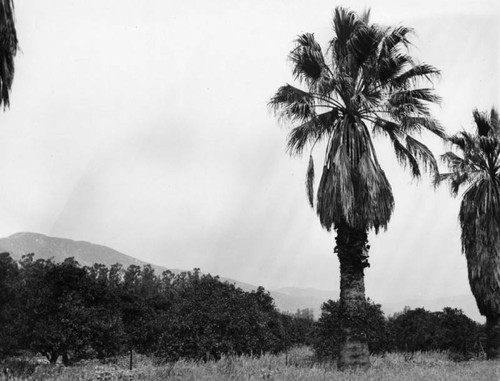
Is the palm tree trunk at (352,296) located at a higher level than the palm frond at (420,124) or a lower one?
lower

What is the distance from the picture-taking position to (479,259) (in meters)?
24.8

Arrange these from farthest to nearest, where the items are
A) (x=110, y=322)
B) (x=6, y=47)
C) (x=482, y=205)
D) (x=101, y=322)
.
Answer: (x=482, y=205) < (x=110, y=322) < (x=101, y=322) < (x=6, y=47)

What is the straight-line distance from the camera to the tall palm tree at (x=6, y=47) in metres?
10.3

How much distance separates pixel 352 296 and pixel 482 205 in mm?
11117

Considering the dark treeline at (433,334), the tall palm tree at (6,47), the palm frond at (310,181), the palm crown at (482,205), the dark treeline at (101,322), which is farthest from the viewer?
the dark treeline at (433,334)

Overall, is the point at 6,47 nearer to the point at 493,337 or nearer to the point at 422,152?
the point at 422,152

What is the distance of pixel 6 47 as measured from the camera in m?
10.7

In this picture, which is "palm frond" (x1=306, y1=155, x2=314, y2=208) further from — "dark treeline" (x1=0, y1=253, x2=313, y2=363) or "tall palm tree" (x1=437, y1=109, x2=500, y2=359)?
"tall palm tree" (x1=437, y1=109, x2=500, y2=359)

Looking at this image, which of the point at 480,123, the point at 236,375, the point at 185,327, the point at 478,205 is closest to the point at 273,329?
the point at 185,327

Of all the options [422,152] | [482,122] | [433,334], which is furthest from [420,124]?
[433,334]

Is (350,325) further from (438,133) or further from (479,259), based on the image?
(479,259)

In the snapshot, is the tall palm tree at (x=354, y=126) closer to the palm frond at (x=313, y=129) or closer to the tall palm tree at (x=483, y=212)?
the palm frond at (x=313, y=129)

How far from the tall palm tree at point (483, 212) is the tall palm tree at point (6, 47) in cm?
2138

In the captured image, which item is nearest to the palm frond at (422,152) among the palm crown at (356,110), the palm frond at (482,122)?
the palm crown at (356,110)
